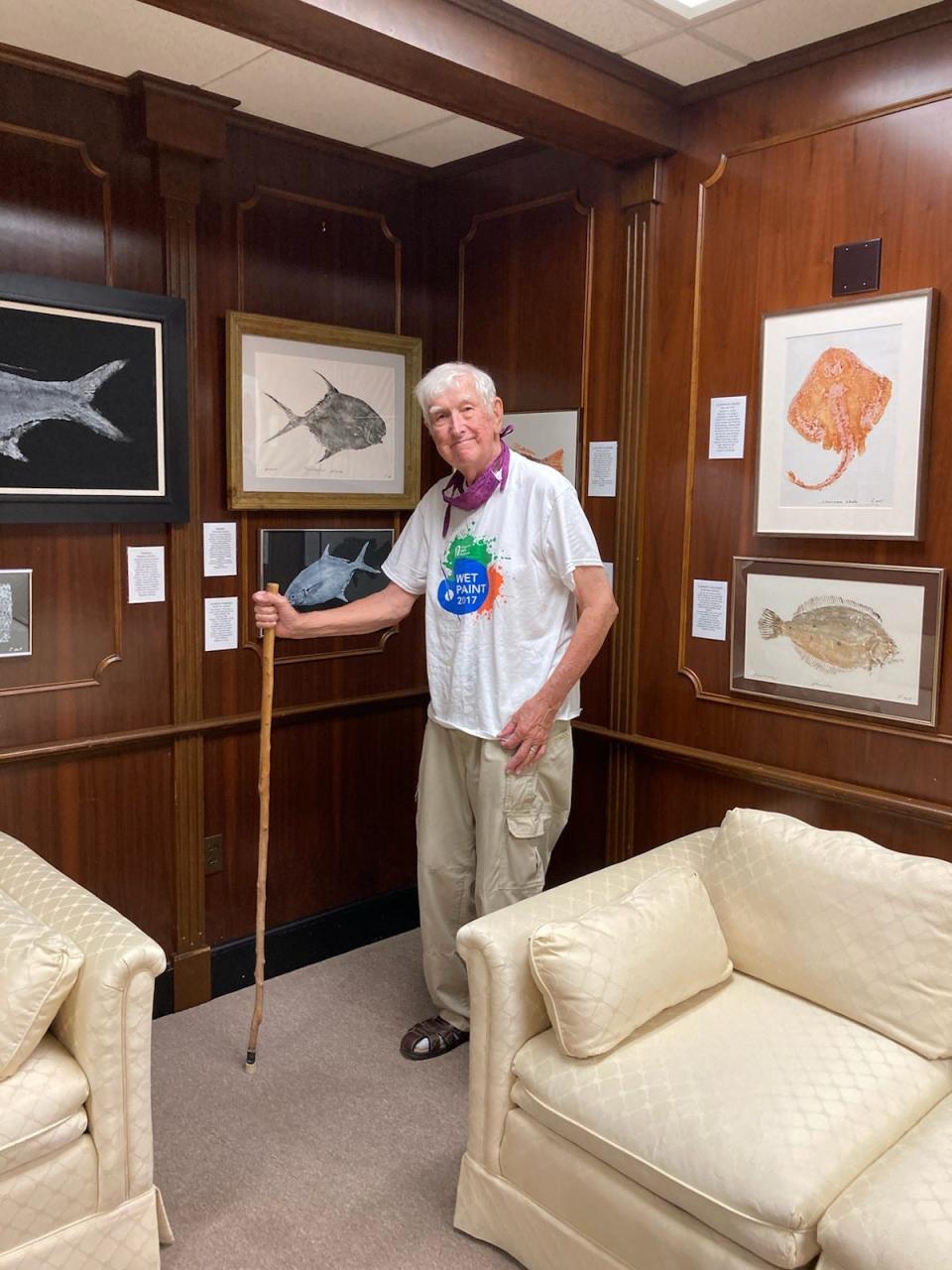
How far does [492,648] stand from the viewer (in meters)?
2.78

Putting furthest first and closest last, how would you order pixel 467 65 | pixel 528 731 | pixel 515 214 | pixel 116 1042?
pixel 515 214
pixel 528 731
pixel 467 65
pixel 116 1042

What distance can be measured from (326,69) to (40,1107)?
8.37 ft

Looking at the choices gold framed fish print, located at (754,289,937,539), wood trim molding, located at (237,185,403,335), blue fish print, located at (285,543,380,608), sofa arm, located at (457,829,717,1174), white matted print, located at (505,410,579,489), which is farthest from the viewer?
blue fish print, located at (285,543,380,608)

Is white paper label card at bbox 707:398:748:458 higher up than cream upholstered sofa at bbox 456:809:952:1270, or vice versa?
white paper label card at bbox 707:398:748:458

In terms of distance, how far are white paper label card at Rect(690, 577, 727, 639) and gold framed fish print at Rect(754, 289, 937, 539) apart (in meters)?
0.22

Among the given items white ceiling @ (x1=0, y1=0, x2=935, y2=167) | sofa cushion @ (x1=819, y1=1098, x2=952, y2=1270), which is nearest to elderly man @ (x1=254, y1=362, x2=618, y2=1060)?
white ceiling @ (x1=0, y1=0, x2=935, y2=167)

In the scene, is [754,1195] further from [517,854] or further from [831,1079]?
[517,854]

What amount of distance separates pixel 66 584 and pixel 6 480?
0.33m

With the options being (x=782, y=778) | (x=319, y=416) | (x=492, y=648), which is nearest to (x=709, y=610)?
(x=782, y=778)

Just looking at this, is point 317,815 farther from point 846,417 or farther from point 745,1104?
point 846,417

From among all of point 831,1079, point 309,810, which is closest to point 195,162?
point 309,810

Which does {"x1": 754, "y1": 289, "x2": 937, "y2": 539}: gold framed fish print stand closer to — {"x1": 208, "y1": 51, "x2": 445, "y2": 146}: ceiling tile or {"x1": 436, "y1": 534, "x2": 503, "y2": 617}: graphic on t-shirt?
{"x1": 436, "y1": 534, "x2": 503, "y2": 617}: graphic on t-shirt

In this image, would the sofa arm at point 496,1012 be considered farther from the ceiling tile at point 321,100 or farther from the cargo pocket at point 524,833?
the ceiling tile at point 321,100

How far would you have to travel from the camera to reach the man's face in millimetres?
2750
